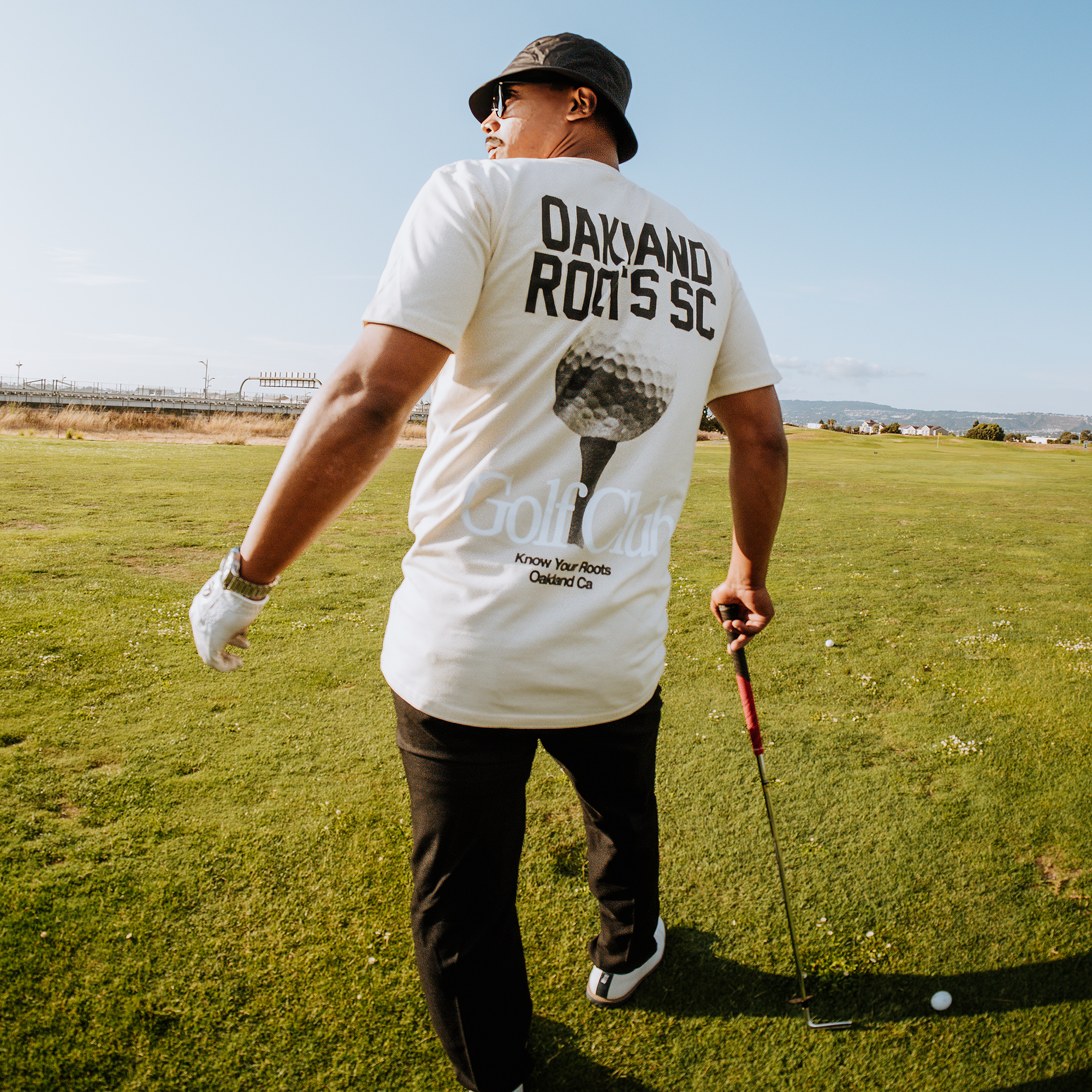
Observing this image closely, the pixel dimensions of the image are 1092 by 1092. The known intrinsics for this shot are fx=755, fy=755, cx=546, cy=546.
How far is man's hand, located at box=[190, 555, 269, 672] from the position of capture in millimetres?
1690

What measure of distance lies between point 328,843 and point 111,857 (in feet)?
2.96

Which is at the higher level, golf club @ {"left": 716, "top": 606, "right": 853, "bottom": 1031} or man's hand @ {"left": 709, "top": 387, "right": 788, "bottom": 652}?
man's hand @ {"left": 709, "top": 387, "right": 788, "bottom": 652}

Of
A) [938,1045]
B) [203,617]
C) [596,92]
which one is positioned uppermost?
[596,92]

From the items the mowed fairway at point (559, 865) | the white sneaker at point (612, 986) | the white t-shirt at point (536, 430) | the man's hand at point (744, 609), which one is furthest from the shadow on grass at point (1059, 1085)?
the white t-shirt at point (536, 430)

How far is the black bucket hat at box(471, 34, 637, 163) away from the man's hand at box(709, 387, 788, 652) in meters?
0.81

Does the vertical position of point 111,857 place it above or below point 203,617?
below

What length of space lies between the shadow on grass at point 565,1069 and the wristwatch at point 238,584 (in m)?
1.71

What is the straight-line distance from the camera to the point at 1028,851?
3574mm

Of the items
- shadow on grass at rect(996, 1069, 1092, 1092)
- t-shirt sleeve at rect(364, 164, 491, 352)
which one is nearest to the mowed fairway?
shadow on grass at rect(996, 1069, 1092, 1092)

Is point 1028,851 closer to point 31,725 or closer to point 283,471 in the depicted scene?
point 283,471

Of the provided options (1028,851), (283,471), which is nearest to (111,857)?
(283,471)

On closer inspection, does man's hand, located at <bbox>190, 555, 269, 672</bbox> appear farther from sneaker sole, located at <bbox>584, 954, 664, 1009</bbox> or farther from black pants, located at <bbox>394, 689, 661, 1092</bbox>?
sneaker sole, located at <bbox>584, 954, 664, 1009</bbox>

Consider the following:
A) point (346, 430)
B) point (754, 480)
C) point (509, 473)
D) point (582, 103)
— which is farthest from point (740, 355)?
point (346, 430)

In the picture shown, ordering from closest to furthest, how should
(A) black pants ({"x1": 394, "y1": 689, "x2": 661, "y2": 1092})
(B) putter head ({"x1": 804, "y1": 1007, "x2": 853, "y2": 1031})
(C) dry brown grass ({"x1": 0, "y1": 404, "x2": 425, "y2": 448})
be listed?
(A) black pants ({"x1": 394, "y1": 689, "x2": 661, "y2": 1092}) → (B) putter head ({"x1": 804, "y1": 1007, "x2": 853, "y2": 1031}) → (C) dry brown grass ({"x1": 0, "y1": 404, "x2": 425, "y2": 448})
